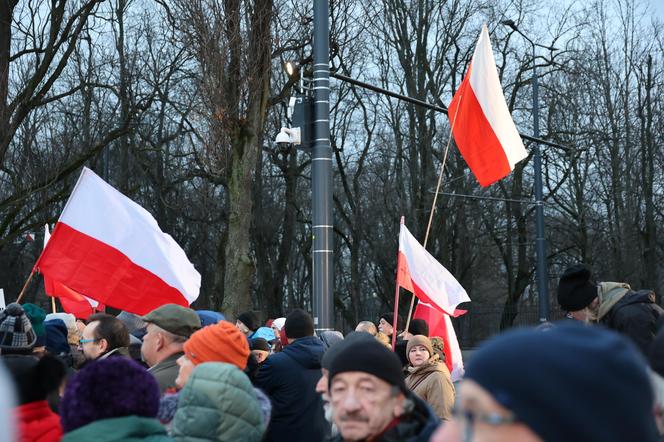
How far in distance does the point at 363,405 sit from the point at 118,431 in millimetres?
925

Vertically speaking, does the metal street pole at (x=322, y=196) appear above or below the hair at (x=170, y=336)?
above

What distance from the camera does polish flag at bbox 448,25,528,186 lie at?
10852mm

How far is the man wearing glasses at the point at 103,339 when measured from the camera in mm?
6273

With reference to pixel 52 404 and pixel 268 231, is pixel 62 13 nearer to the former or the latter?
pixel 52 404

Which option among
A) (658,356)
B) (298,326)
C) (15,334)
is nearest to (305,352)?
(298,326)

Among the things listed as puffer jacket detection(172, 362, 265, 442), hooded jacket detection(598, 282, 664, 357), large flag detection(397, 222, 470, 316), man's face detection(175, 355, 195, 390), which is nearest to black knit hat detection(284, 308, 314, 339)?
A: hooded jacket detection(598, 282, 664, 357)

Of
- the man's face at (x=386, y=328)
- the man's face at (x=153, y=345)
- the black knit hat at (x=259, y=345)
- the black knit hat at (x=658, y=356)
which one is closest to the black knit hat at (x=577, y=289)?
the man's face at (x=153, y=345)

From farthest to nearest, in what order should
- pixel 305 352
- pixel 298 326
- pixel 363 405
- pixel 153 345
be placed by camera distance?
pixel 298 326, pixel 305 352, pixel 153 345, pixel 363 405

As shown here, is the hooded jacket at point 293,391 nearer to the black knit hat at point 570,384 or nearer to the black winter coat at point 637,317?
the black winter coat at point 637,317

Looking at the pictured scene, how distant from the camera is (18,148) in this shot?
67.3 feet

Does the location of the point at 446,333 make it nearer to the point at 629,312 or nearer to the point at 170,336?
the point at 629,312

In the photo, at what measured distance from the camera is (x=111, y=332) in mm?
6320

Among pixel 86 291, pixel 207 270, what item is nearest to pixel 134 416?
pixel 86 291

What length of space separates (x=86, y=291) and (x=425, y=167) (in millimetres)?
27915
